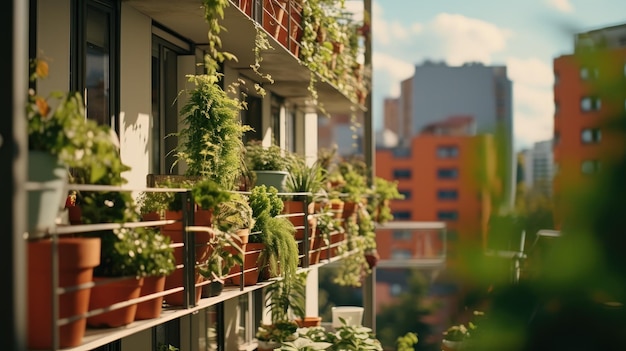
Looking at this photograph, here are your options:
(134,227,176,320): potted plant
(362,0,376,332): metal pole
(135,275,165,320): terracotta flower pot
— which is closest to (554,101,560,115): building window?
(134,227,176,320): potted plant

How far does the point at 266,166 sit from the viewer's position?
22.3 ft

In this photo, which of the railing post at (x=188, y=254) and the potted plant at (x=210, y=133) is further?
the potted plant at (x=210, y=133)

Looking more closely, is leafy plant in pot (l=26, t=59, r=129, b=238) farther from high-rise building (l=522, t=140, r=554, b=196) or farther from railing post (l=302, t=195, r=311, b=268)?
railing post (l=302, t=195, r=311, b=268)

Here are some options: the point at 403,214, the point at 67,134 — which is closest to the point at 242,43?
the point at 67,134

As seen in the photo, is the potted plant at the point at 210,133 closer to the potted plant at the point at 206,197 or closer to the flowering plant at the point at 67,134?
the potted plant at the point at 206,197

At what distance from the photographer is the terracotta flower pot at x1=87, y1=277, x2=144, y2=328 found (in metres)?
3.39

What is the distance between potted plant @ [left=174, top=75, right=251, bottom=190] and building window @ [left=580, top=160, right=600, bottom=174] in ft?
15.0

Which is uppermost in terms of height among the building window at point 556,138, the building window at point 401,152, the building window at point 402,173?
the building window at point 401,152

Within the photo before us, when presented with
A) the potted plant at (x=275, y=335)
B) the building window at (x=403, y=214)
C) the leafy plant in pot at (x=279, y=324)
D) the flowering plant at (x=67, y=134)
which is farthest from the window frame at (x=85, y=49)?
the building window at (x=403, y=214)

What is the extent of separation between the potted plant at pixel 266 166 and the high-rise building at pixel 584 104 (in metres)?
6.05

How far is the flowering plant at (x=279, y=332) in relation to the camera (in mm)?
7613
